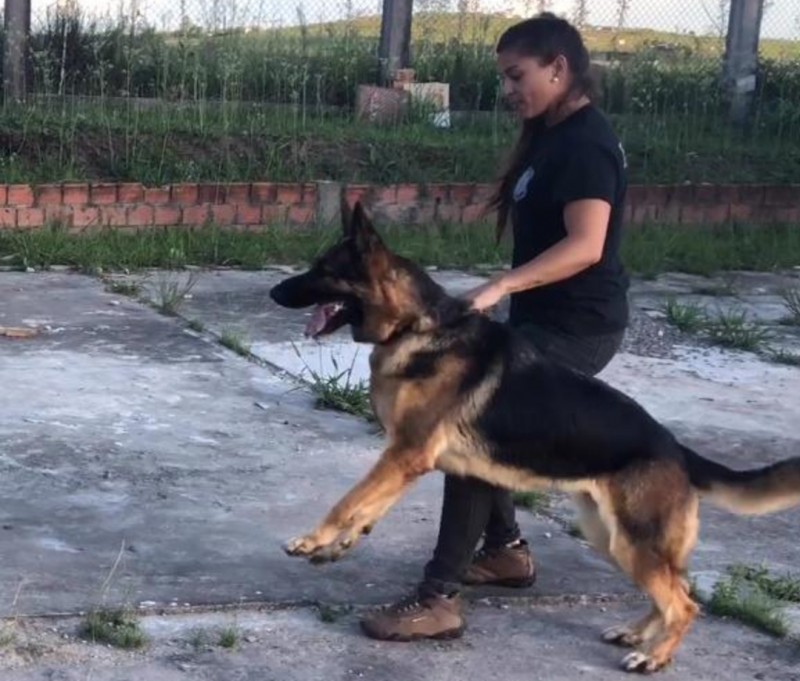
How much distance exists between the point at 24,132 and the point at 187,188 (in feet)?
3.59

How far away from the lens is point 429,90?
11797 mm

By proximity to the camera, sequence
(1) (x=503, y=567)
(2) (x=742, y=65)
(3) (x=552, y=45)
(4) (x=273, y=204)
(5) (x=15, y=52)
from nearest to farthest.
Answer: (3) (x=552, y=45)
(1) (x=503, y=567)
(4) (x=273, y=204)
(5) (x=15, y=52)
(2) (x=742, y=65)

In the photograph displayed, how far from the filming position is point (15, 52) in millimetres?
10438

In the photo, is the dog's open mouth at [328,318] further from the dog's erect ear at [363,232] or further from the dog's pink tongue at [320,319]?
the dog's erect ear at [363,232]

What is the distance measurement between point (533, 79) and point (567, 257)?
50cm

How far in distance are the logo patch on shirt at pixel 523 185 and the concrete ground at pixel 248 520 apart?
3.65 feet

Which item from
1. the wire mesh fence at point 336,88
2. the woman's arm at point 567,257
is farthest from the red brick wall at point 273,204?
the woman's arm at point 567,257

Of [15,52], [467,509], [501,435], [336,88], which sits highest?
[15,52]

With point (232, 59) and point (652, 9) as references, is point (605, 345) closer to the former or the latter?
point (232, 59)

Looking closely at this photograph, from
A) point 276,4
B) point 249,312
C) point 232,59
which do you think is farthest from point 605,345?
point 276,4

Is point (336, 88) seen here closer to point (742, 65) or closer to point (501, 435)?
point (742, 65)

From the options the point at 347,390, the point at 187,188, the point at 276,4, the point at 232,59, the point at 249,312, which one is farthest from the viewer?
the point at 276,4

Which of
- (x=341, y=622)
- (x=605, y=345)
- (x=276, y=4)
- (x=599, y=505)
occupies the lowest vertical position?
(x=341, y=622)

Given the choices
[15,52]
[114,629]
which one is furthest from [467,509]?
[15,52]
